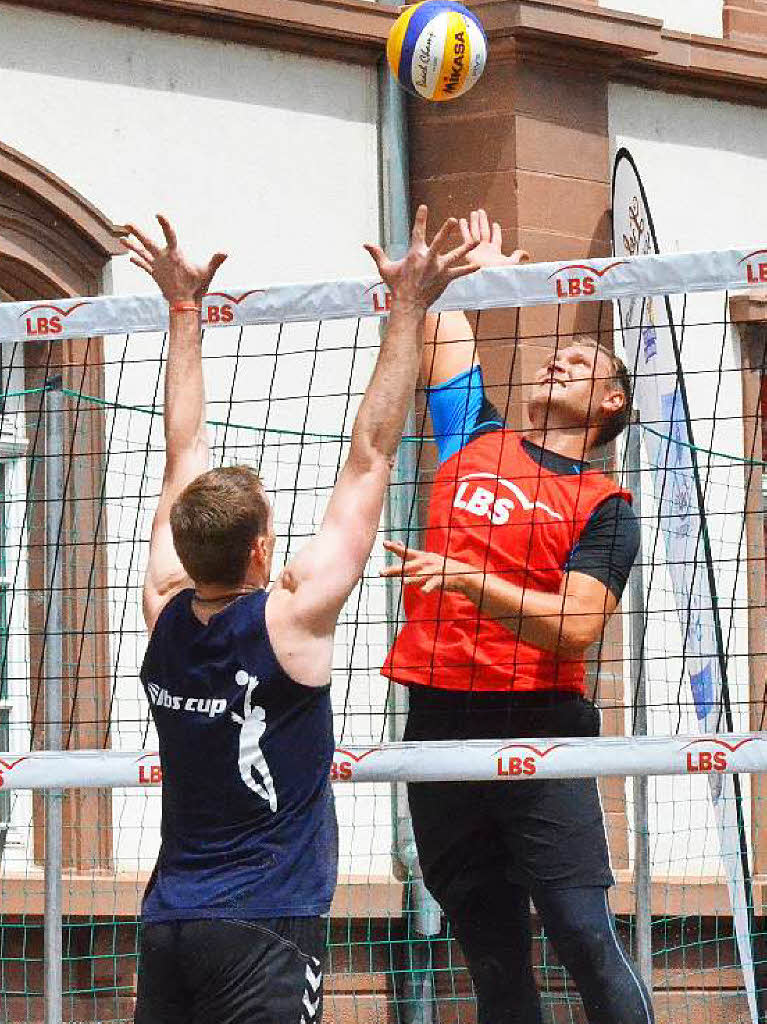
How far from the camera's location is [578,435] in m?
5.45

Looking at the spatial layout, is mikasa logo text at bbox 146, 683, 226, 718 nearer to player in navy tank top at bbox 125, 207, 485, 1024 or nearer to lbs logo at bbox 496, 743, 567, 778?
player in navy tank top at bbox 125, 207, 485, 1024

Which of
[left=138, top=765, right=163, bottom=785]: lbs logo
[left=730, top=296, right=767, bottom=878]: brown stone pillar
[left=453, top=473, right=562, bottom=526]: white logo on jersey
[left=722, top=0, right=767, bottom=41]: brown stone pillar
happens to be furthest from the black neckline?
[left=722, top=0, right=767, bottom=41]: brown stone pillar

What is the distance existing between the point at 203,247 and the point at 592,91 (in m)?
2.18

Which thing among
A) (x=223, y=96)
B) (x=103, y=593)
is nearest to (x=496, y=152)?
(x=223, y=96)

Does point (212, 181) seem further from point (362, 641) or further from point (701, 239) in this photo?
point (701, 239)

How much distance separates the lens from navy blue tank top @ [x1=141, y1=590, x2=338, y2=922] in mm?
3805

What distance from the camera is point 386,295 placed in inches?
213

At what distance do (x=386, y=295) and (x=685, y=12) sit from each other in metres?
5.53

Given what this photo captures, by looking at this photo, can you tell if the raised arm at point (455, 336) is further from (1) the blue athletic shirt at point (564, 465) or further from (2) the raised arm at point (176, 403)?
(2) the raised arm at point (176, 403)

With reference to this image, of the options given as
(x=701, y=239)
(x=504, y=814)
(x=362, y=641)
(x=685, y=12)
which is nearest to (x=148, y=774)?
(x=504, y=814)

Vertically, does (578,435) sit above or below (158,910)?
above

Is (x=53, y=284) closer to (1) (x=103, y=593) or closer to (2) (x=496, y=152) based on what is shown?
(1) (x=103, y=593)

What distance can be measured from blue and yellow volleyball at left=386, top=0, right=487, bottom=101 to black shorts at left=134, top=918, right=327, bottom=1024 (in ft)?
14.5

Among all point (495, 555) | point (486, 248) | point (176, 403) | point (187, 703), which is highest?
point (486, 248)
